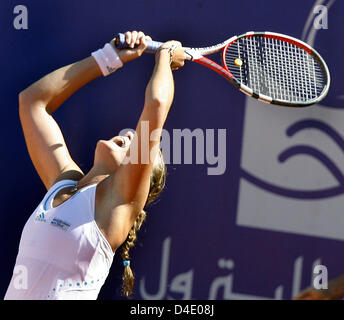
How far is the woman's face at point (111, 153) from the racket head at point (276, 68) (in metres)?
0.71

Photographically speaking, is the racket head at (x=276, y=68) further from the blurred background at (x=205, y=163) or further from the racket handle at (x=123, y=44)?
the racket handle at (x=123, y=44)

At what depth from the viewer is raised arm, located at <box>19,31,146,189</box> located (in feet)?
7.72

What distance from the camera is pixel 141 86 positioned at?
3.02 m

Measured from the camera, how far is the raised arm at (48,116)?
7.72 ft

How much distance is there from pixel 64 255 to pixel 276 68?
1.35m

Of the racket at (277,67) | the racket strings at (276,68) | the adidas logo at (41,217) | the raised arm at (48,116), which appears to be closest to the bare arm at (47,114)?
the raised arm at (48,116)

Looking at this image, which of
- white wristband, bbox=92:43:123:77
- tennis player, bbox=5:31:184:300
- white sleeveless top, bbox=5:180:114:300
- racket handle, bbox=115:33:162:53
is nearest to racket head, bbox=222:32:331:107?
racket handle, bbox=115:33:162:53

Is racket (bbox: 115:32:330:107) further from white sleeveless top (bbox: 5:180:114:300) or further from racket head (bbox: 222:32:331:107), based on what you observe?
white sleeveless top (bbox: 5:180:114:300)

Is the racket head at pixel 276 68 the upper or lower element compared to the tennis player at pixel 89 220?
upper

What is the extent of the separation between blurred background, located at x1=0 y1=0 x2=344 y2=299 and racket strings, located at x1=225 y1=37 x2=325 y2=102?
0.47 ft

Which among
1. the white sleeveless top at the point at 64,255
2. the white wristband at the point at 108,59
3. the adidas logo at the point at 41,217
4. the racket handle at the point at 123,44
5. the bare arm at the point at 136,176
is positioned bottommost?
the white sleeveless top at the point at 64,255

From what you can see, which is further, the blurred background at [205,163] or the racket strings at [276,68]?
the blurred background at [205,163]

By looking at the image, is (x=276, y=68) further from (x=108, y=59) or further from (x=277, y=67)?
(x=108, y=59)
